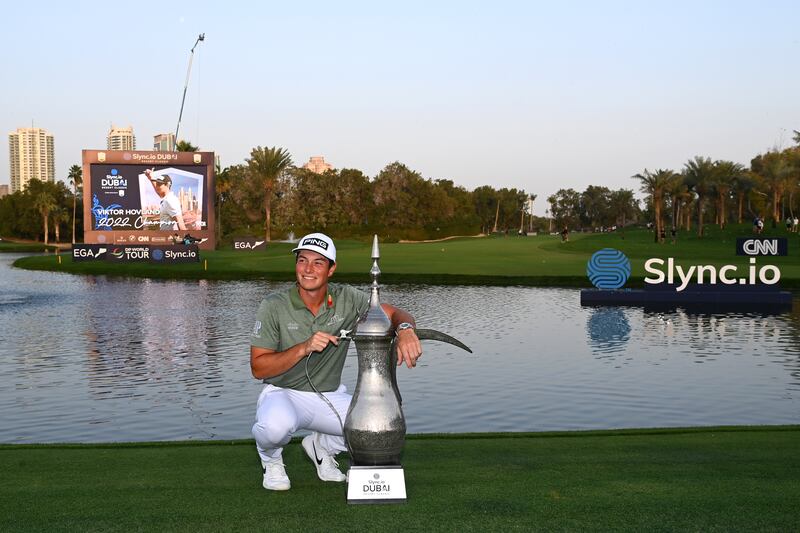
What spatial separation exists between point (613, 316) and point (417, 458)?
23.4m

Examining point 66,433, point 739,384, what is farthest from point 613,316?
point 66,433

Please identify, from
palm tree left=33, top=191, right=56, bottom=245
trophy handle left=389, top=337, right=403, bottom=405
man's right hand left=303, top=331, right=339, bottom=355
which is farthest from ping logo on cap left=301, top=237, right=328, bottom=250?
palm tree left=33, top=191, right=56, bottom=245

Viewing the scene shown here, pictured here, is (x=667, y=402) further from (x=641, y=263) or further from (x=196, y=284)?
(x=641, y=263)

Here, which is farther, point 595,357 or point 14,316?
point 14,316

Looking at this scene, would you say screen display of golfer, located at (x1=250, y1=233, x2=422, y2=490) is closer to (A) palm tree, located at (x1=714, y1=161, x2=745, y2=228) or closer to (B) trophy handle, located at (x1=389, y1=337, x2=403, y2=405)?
(B) trophy handle, located at (x1=389, y1=337, x2=403, y2=405)

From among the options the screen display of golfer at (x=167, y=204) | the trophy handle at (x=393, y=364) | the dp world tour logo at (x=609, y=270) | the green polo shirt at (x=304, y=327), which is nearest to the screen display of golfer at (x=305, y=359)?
the green polo shirt at (x=304, y=327)

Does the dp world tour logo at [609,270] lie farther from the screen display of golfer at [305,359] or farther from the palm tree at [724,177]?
the palm tree at [724,177]

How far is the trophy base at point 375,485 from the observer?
6.42 meters

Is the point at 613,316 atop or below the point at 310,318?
below

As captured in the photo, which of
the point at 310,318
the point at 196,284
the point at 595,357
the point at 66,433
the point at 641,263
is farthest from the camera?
the point at 641,263

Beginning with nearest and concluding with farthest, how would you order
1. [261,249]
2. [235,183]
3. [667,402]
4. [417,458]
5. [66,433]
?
1. [417,458]
2. [66,433]
3. [667,402]
4. [261,249]
5. [235,183]

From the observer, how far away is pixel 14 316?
30375 millimetres

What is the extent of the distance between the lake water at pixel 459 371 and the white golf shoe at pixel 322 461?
5.49 m

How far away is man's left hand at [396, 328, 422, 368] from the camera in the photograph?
628cm
